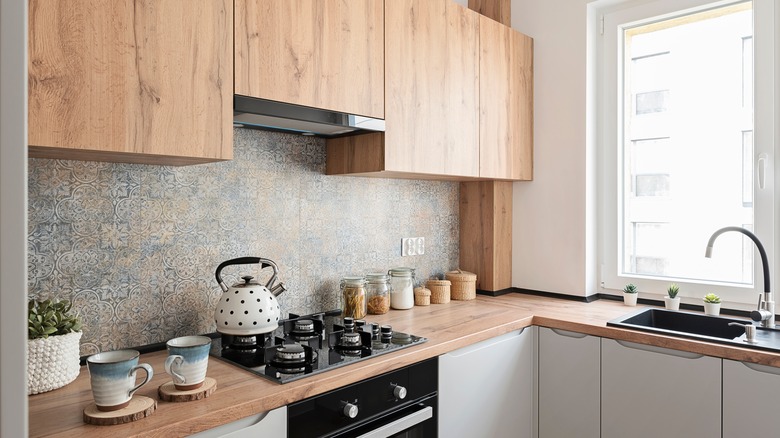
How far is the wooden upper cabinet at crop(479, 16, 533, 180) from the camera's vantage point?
8.01 ft

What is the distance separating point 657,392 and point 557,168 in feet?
3.94

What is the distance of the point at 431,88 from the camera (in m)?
2.15

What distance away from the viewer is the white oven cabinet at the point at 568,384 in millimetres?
2061

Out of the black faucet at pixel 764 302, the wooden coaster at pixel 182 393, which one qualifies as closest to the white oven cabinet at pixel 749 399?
the black faucet at pixel 764 302

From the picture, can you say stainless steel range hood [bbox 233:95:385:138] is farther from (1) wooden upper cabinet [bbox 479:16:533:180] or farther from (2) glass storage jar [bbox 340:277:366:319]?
(1) wooden upper cabinet [bbox 479:16:533:180]

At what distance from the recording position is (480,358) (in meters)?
1.95

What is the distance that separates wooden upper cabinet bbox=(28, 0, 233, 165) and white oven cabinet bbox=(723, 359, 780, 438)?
178cm

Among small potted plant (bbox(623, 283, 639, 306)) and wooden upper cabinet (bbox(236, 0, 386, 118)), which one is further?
small potted plant (bbox(623, 283, 639, 306))

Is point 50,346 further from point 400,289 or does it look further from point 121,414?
point 400,289

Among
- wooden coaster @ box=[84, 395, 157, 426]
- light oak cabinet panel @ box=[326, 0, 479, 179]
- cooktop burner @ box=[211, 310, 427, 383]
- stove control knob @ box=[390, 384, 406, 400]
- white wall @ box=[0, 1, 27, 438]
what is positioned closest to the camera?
white wall @ box=[0, 1, 27, 438]

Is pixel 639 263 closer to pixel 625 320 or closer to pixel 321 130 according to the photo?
pixel 625 320

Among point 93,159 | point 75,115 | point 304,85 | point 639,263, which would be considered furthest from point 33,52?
point 639,263

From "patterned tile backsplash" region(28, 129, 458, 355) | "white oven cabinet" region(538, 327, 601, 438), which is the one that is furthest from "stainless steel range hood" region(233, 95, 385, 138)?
"white oven cabinet" region(538, 327, 601, 438)

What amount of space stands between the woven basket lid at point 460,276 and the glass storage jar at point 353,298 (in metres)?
0.67
